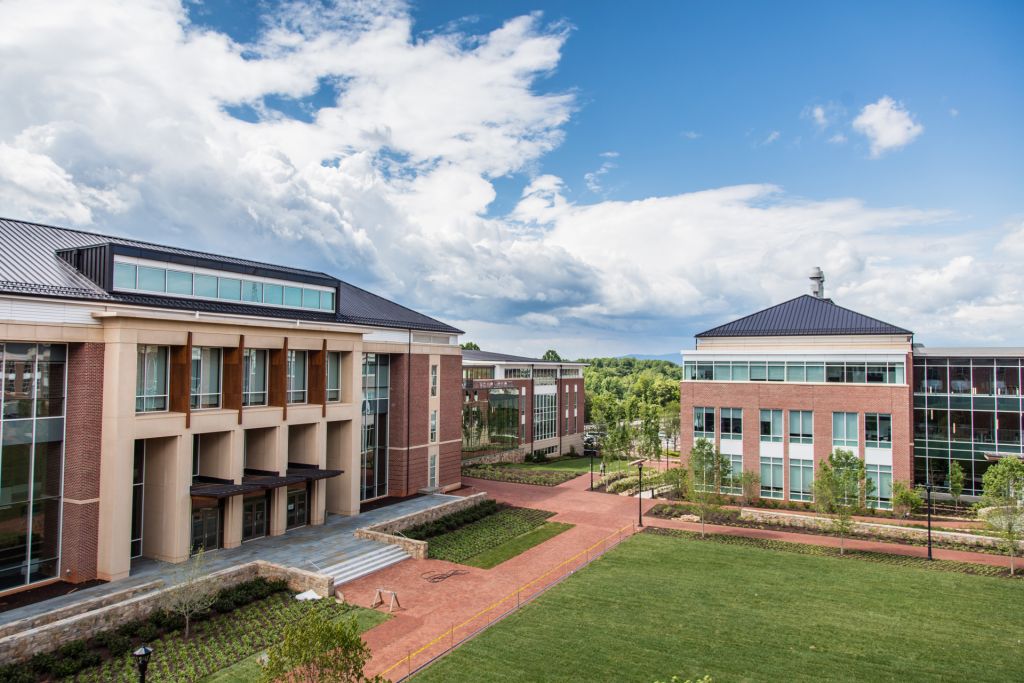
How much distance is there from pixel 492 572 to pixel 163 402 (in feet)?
50.5

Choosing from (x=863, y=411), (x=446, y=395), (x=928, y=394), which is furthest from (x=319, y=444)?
(x=928, y=394)

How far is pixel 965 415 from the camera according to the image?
133ft

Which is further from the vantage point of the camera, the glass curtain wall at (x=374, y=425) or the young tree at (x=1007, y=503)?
the glass curtain wall at (x=374, y=425)

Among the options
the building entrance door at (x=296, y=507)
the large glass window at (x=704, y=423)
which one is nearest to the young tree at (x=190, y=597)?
the building entrance door at (x=296, y=507)

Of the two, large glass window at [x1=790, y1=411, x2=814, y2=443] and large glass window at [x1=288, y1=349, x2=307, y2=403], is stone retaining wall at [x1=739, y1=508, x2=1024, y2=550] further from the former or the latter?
large glass window at [x1=288, y1=349, x2=307, y2=403]

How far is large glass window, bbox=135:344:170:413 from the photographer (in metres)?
24.4

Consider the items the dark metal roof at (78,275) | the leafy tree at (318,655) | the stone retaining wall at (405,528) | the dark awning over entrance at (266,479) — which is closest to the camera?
the leafy tree at (318,655)

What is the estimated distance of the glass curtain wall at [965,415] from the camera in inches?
1561

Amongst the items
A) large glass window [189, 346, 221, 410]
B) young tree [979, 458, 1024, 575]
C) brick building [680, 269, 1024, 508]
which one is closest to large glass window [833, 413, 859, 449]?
brick building [680, 269, 1024, 508]

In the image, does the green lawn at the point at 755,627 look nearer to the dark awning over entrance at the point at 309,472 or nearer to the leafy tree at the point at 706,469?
the leafy tree at the point at 706,469

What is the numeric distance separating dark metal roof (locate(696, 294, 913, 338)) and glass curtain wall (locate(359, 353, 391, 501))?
23.6 m

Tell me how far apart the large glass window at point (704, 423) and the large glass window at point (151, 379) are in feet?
106

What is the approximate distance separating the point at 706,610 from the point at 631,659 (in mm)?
5284

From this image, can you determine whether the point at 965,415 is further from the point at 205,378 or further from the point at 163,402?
the point at 163,402
